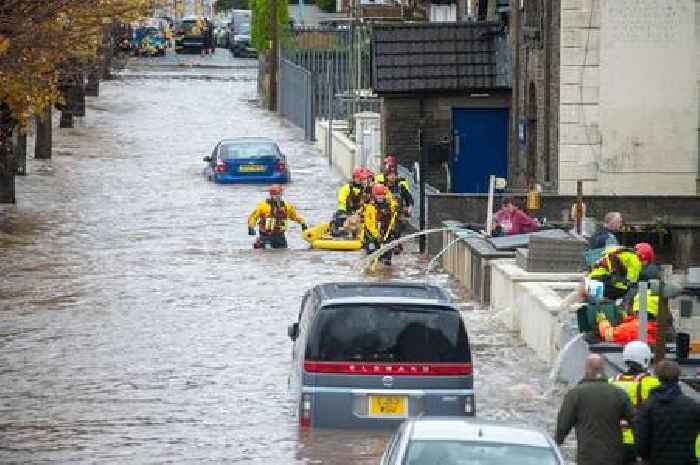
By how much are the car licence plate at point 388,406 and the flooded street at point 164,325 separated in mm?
220

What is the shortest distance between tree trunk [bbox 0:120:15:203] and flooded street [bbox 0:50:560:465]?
486mm

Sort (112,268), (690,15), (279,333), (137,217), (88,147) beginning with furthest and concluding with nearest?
(88,147) < (137,217) < (690,15) < (112,268) < (279,333)

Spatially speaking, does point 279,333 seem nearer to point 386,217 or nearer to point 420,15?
point 386,217

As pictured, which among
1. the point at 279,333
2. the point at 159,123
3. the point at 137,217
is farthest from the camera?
the point at 159,123

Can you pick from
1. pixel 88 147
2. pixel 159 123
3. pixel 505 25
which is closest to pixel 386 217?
pixel 505 25

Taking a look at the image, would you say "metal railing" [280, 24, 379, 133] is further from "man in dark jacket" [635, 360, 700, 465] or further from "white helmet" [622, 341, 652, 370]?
"man in dark jacket" [635, 360, 700, 465]

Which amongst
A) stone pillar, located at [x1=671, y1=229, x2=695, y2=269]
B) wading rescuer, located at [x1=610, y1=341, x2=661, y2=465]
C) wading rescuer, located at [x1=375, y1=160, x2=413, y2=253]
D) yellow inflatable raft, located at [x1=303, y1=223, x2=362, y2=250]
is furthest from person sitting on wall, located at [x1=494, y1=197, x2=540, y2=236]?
wading rescuer, located at [x1=610, y1=341, x2=661, y2=465]

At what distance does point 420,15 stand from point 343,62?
8124 mm

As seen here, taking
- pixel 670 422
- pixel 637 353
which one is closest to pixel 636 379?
pixel 637 353

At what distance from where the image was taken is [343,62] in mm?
69000

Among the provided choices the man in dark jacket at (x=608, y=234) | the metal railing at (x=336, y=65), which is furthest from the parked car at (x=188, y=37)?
the man in dark jacket at (x=608, y=234)

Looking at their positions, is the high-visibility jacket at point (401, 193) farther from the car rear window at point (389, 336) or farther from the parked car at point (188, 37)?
the parked car at point (188, 37)

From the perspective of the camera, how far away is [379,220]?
3441 cm

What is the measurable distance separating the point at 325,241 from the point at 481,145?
9.34 metres
